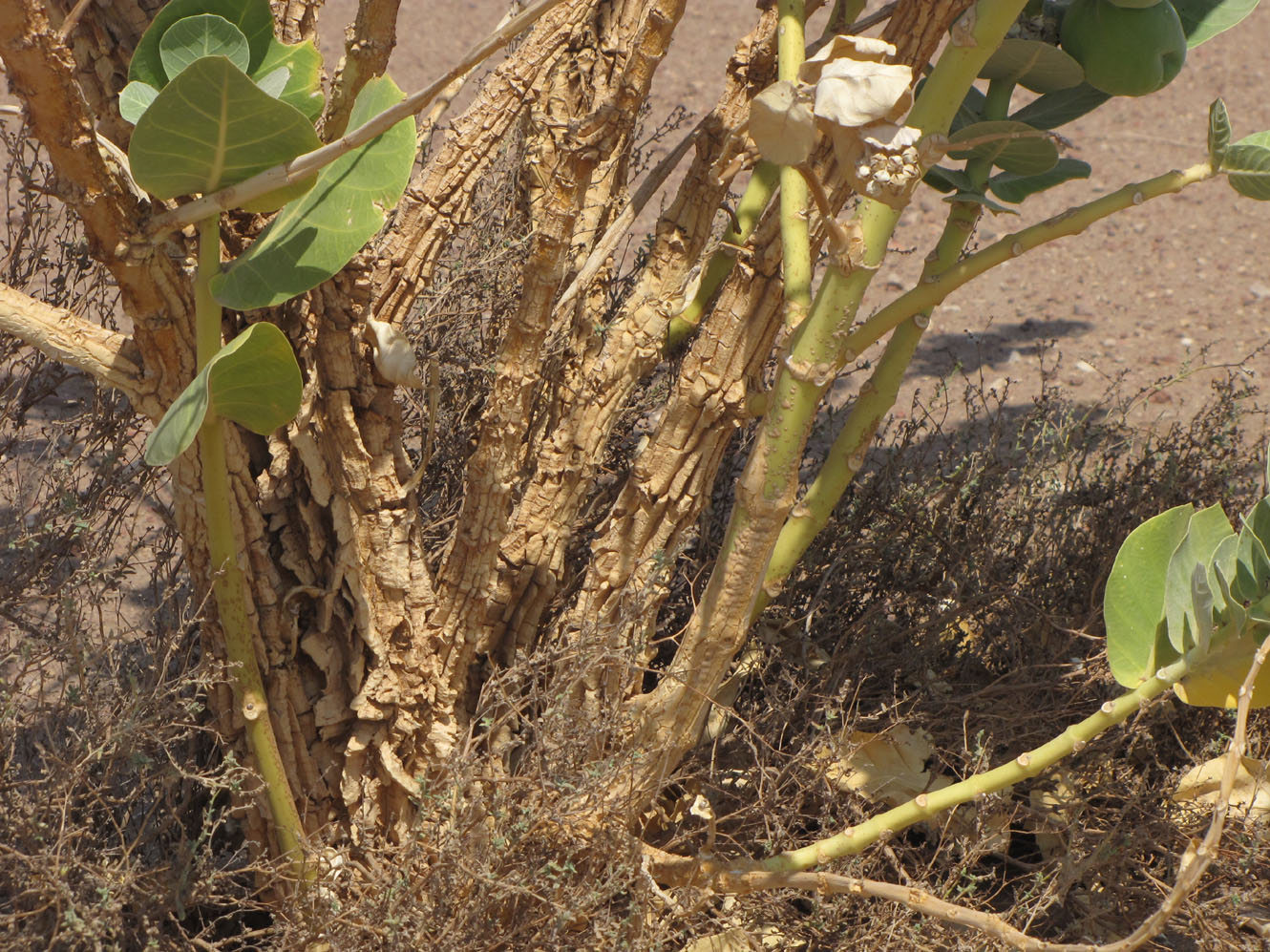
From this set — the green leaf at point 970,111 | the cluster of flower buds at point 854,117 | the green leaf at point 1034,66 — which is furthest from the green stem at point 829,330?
the green leaf at point 970,111

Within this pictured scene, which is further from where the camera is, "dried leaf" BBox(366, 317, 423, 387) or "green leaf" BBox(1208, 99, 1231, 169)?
"dried leaf" BBox(366, 317, 423, 387)

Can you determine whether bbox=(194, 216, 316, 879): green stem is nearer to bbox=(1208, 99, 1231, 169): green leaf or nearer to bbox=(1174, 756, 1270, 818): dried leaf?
bbox=(1208, 99, 1231, 169): green leaf

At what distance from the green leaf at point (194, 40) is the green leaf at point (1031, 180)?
986mm

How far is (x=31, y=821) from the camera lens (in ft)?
4.26

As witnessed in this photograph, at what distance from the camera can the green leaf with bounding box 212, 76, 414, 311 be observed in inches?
41.9

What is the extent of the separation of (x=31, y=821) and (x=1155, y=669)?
1.35 meters

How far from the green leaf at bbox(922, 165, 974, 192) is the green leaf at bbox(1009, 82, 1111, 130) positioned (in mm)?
123

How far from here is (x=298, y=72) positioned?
1138 millimetres

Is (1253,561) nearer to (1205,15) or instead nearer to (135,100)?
(1205,15)

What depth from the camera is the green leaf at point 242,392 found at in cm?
94

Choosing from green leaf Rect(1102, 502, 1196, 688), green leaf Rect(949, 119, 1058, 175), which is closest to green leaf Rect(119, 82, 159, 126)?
green leaf Rect(949, 119, 1058, 175)

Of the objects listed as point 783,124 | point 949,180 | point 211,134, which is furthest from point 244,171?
point 949,180

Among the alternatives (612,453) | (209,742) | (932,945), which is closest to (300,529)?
(209,742)

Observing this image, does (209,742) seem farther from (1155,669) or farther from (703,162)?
(1155,669)
